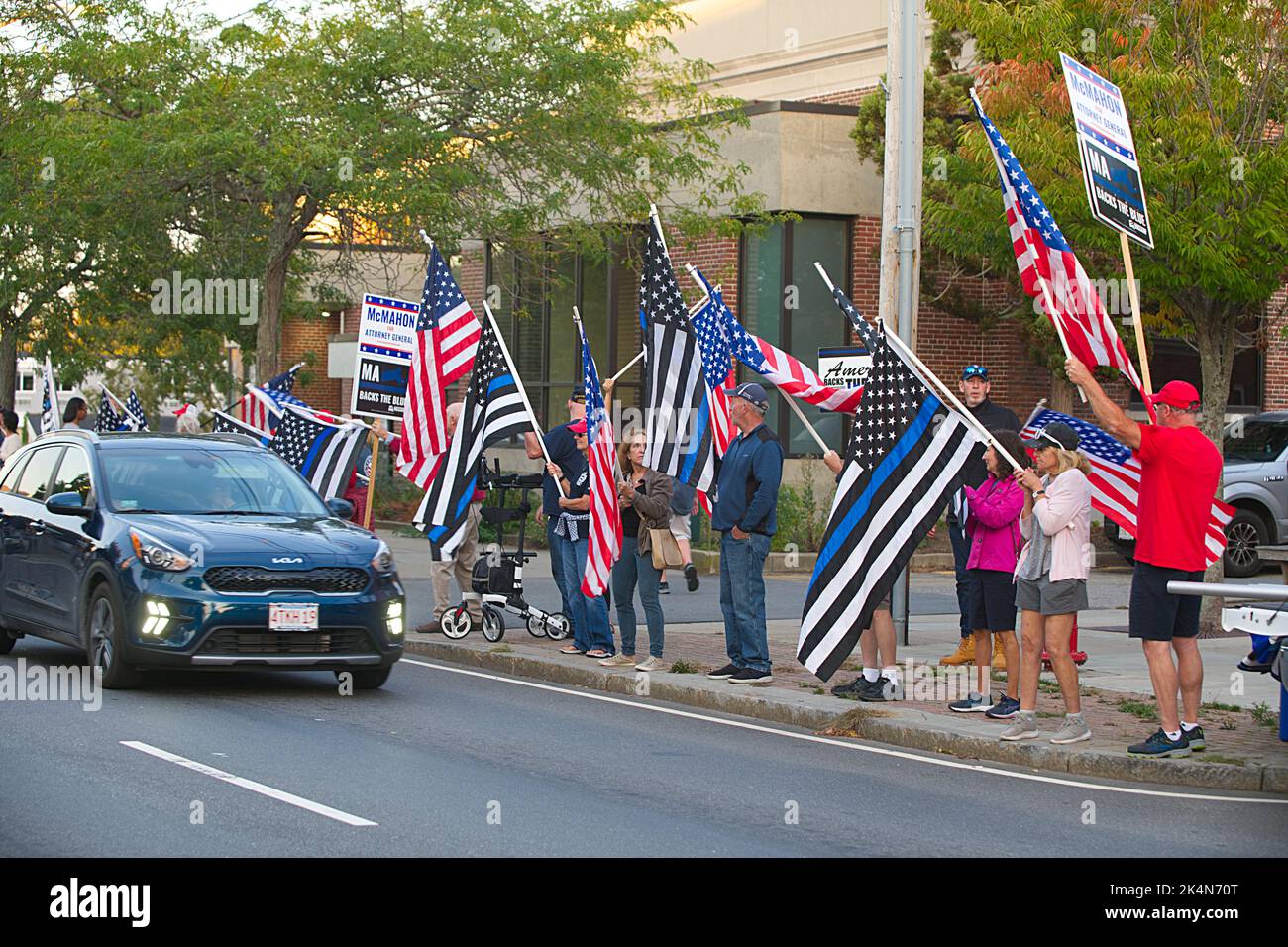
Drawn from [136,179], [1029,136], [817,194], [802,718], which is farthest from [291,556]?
[817,194]

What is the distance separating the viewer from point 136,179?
867 inches

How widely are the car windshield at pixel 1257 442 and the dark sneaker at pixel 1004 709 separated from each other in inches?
526

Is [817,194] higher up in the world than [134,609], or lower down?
higher up

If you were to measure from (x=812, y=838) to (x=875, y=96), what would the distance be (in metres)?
18.8

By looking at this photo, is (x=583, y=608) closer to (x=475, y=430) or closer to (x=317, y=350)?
(x=475, y=430)

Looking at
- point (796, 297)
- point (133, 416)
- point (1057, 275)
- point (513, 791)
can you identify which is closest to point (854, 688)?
point (1057, 275)

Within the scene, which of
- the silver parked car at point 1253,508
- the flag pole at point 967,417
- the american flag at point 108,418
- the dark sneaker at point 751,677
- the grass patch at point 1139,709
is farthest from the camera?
the silver parked car at point 1253,508

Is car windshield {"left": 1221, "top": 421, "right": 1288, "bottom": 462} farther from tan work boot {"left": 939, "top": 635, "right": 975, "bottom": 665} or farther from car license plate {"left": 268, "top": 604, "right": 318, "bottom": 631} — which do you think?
car license plate {"left": 268, "top": 604, "right": 318, "bottom": 631}

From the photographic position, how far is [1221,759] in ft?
32.0

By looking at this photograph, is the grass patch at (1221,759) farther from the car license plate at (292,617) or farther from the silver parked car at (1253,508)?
the silver parked car at (1253,508)

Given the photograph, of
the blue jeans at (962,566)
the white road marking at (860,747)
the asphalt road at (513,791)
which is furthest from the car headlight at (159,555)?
the blue jeans at (962,566)

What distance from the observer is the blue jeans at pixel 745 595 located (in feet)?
41.1
